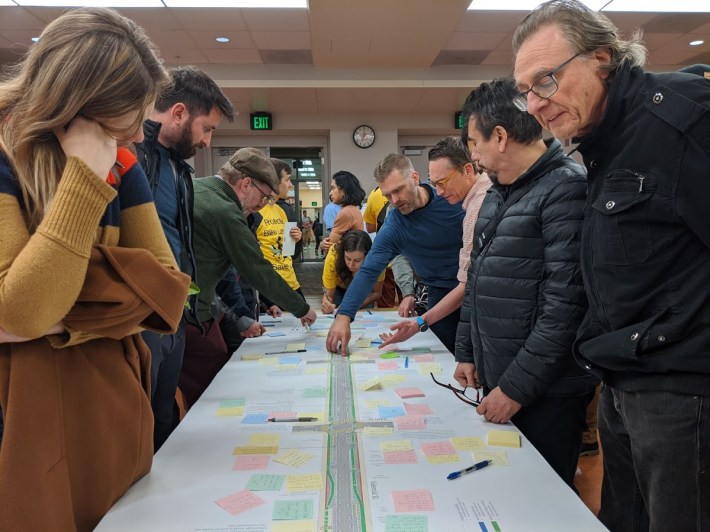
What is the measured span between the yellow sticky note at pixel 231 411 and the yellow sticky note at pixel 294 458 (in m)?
0.30

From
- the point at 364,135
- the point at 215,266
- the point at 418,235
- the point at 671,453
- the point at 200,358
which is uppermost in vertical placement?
the point at 364,135

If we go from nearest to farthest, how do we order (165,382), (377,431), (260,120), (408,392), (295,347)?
1. (377,431)
2. (408,392)
3. (165,382)
4. (295,347)
5. (260,120)

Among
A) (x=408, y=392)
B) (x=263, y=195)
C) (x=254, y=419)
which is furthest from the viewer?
(x=263, y=195)

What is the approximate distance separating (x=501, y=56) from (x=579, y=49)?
17.8 feet

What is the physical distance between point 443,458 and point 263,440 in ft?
1.42

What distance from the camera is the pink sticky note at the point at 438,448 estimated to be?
1.13 m

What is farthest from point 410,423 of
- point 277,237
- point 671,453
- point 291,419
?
point 277,237

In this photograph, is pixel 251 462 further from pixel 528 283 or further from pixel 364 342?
pixel 364 342

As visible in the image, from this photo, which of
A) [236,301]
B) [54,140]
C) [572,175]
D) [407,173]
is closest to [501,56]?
[407,173]

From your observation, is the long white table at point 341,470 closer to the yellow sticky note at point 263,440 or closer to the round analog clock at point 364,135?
the yellow sticky note at point 263,440

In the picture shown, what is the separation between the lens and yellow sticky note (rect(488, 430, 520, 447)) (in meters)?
1.16

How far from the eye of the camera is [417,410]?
1390mm

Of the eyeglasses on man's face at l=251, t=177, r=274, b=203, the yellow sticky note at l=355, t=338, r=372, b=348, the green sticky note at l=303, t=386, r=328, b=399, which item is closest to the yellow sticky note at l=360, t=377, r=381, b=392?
the green sticky note at l=303, t=386, r=328, b=399

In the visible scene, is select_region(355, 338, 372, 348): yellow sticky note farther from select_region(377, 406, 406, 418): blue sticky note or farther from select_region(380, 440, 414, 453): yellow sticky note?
select_region(380, 440, 414, 453): yellow sticky note
